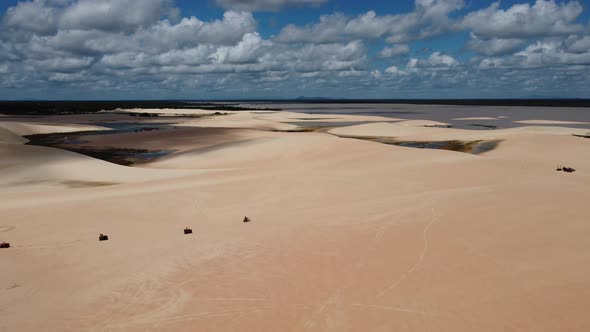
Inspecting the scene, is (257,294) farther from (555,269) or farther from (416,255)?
(555,269)

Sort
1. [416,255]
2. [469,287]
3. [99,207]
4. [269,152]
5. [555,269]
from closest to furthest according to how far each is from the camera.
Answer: [469,287]
[555,269]
[416,255]
[99,207]
[269,152]

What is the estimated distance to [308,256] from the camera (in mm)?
9883

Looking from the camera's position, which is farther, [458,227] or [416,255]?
[458,227]

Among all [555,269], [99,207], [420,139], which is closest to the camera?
[555,269]

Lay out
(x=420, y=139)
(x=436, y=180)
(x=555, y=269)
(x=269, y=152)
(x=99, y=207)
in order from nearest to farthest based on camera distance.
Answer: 1. (x=555, y=269)
2. (x=99, y=207)
3. (x=436, y=180)
4. (x=269, y=152)
5. (x=420, y=139)

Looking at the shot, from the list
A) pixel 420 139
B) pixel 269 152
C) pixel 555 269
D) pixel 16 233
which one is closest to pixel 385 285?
pixel 555 269

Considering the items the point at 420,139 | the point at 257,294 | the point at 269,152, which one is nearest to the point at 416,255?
the point at 257,294

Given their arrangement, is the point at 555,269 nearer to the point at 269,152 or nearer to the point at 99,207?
the point at 99,207

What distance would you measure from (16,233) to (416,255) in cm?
1013

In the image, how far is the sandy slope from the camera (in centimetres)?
714

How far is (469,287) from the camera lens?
7945 mm

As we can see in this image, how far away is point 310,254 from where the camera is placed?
32.8ft

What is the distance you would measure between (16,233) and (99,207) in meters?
3.27

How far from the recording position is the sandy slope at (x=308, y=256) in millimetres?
7145
